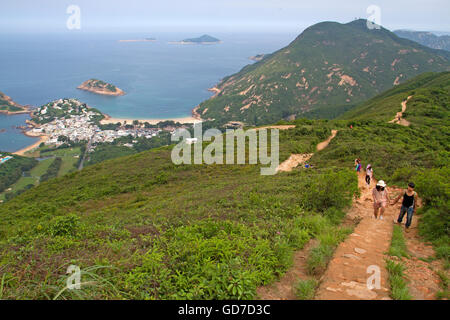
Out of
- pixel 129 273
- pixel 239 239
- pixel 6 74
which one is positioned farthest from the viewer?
pixel 6 74

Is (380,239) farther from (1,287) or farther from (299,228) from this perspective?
(1,287)

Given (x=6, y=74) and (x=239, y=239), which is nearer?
(x=239, y=239)

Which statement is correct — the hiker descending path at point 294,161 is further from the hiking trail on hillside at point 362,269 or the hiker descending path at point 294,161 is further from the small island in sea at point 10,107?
the small island in sea at point 10,107

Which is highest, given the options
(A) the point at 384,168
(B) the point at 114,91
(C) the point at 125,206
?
(B) the point at 114,91

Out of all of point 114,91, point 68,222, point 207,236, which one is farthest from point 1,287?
point 114,91
